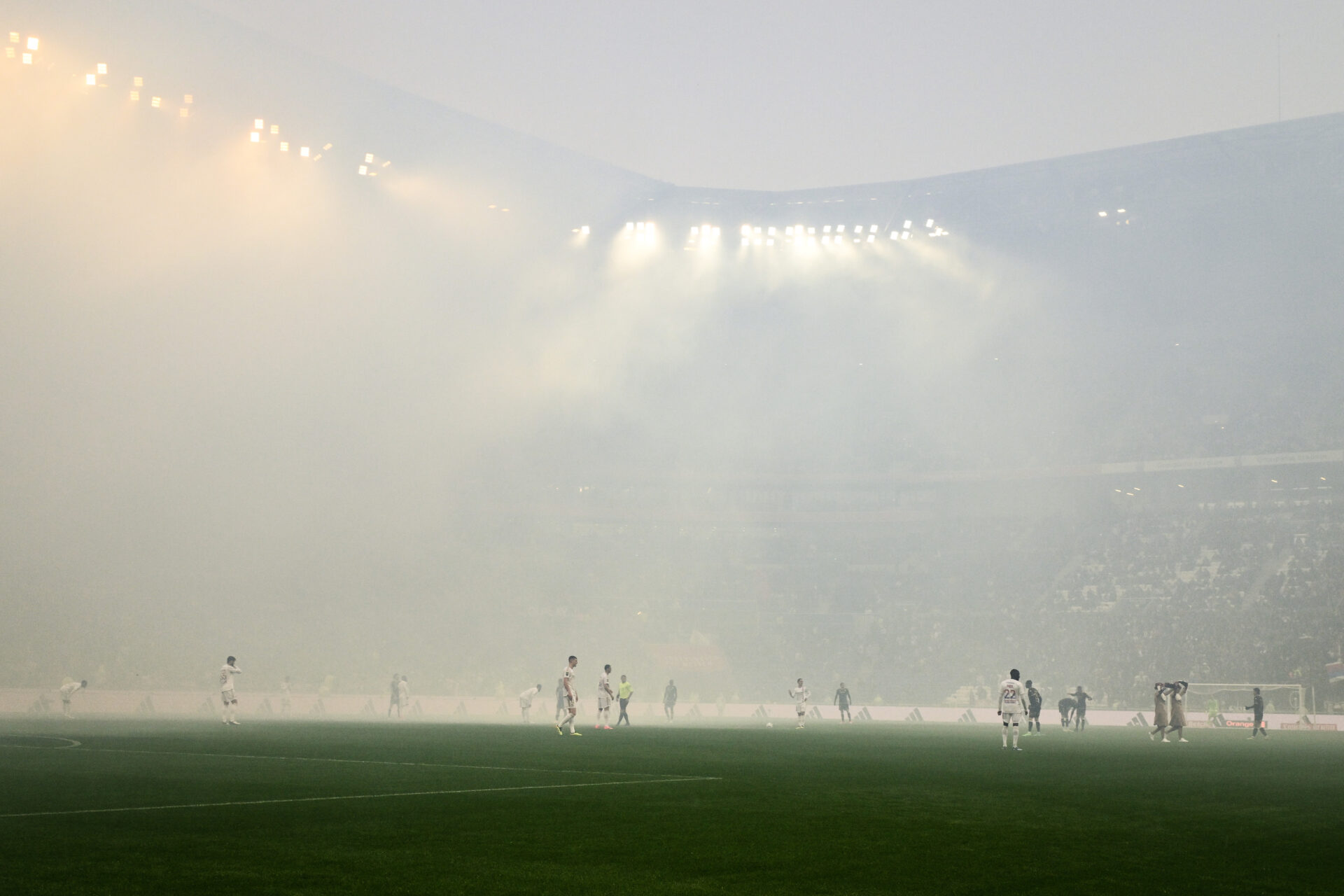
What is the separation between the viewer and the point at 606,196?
5888 cm

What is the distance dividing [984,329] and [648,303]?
59.3 ft

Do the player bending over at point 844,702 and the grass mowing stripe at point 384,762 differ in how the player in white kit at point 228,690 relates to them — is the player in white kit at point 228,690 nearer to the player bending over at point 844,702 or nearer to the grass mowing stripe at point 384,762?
the grass mowing stripe at point 384,762

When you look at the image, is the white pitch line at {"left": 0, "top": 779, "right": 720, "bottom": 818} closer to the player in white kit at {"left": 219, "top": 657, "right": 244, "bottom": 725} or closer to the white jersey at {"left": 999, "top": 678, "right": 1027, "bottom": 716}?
the white jersey at {"left": 999, "top": 678, "right": 1027, "bottom": 716}

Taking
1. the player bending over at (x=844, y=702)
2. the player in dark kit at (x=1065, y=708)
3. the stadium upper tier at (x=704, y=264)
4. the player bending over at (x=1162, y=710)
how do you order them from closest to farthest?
the player bending over at (x=1162, y=710), the player in dark kit at (x=1065, y=708), the player bending over at (x=844, y=702), the stadium upper tier at (x=704, y=264)

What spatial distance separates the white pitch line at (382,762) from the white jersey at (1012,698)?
10.2 meters

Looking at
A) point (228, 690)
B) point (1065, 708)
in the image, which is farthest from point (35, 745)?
point (1065, 708)

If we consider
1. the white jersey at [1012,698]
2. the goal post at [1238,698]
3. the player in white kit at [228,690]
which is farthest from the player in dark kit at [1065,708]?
the player in white kit at [228,690]

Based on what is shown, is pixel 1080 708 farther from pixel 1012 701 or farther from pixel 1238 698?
pixel 1012 701

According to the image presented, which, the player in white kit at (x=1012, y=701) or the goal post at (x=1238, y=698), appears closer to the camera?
the player in white kit at (x=1012, y=701)

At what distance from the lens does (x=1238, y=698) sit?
4300 cm

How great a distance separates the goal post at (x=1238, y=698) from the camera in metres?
41.6

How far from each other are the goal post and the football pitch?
22478 millimetres

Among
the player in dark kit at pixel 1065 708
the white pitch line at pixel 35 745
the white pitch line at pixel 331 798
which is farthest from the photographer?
the player in dark kit at pixel 1065 708

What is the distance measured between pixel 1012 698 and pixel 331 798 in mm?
15849
